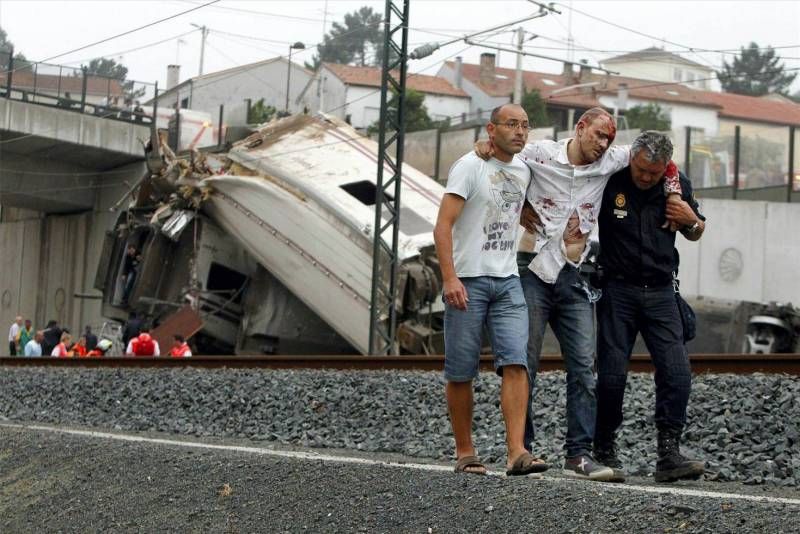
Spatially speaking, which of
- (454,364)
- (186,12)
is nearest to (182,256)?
(186,12)

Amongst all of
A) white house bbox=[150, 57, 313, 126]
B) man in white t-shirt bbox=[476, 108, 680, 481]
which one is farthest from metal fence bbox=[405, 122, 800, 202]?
white house bbox=[150, 57, 313, 126]

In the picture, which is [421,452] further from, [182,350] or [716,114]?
[716,114]

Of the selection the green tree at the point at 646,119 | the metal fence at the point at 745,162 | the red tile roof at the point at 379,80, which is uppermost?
the red tile roof at the point at 379,80

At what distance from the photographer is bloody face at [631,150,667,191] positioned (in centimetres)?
702

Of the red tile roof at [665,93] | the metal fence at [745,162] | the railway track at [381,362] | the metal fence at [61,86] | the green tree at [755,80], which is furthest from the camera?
the green tree at [755,80]

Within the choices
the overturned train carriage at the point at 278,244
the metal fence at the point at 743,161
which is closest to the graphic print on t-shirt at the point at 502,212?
the overturned train carriage at the point at 278,244

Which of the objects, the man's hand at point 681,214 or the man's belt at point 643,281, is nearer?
the man's hand at point 681,214

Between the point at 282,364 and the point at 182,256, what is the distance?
49.7 feet

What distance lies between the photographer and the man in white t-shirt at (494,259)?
7117 millimetres

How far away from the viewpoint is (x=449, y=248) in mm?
7086

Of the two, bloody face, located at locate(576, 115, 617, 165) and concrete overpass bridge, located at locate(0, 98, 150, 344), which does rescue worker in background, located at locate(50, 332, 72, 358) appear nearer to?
concrete overpass bridge, located at locate(0, 98, 150, 344)

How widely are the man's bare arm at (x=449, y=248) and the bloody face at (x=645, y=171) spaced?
0.94 metres

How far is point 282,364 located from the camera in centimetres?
1873

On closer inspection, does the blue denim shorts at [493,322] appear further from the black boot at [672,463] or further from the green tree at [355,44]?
the green tree at [355,44]
